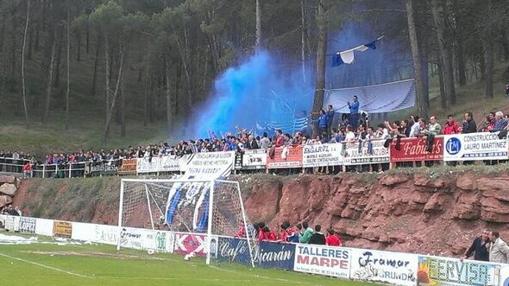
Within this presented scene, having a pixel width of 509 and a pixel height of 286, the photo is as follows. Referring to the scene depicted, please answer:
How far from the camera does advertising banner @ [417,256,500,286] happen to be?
17234 millimetres

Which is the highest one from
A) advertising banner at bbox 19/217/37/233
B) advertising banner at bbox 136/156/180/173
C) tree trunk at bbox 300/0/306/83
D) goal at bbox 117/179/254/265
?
tree trunk at bbox 300/0/306/83

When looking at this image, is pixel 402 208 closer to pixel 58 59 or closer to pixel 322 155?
pixel 322 155

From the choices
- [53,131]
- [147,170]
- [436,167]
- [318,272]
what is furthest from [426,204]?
[53,131]

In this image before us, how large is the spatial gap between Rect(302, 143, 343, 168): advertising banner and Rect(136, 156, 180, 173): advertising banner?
10.9 meters

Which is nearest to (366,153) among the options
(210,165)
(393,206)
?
(393,206)

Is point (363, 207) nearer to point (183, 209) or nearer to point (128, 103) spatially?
point (183, 209)

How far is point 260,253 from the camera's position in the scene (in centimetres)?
2520

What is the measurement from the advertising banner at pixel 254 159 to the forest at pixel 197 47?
666 cm

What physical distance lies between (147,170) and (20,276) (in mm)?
24707

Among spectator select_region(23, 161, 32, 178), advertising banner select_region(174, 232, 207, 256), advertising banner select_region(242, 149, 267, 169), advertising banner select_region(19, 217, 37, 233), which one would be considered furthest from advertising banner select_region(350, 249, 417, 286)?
spectator select_region(23, 161, 32, 178)

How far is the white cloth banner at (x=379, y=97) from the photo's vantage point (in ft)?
126

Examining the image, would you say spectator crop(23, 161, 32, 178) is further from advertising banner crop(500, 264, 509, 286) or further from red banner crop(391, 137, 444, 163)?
advertising banner crop(500, 264, 509, 286)

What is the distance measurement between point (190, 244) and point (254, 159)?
6777 mm

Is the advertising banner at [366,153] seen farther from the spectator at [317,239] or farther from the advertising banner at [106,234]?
the advertising banner at [106,234]
